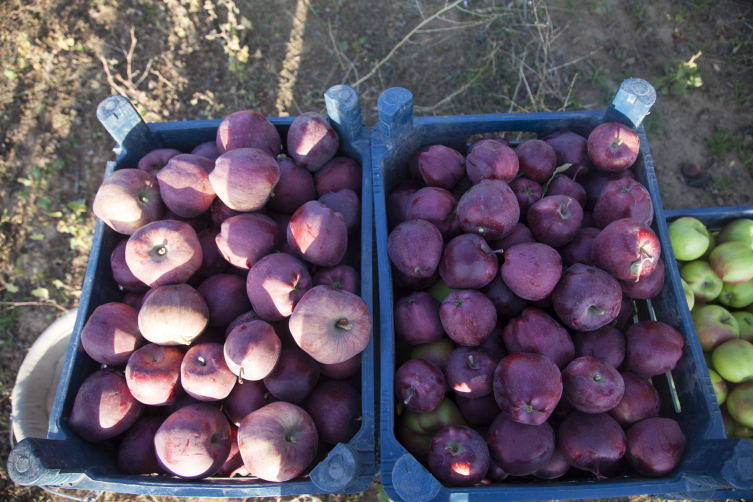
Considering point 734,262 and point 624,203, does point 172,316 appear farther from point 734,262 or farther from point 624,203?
point 734,262

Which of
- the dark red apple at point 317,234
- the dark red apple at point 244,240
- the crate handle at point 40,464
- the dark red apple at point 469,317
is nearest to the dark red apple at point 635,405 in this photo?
the dark red apple at point 469,317

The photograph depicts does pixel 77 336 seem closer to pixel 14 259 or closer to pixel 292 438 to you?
pixel 292 438

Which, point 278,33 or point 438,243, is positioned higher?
point 278,33

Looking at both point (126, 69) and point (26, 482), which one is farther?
point (126, 69)

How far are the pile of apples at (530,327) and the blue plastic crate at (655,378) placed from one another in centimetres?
8

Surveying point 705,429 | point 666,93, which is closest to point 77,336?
point 705,429

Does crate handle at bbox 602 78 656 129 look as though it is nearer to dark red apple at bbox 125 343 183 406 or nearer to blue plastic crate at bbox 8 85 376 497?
blue plastic crate at bbox 8 85 376 497

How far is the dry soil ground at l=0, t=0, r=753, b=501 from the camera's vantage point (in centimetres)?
419

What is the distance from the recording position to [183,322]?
2107 mm

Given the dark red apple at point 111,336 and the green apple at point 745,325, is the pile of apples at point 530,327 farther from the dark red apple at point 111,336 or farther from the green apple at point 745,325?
the dark red apple at point 111,336

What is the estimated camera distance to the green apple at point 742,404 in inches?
106

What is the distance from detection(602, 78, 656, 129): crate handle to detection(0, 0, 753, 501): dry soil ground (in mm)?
1568

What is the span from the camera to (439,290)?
2516 mm

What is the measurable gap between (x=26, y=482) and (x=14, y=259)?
2.98m
